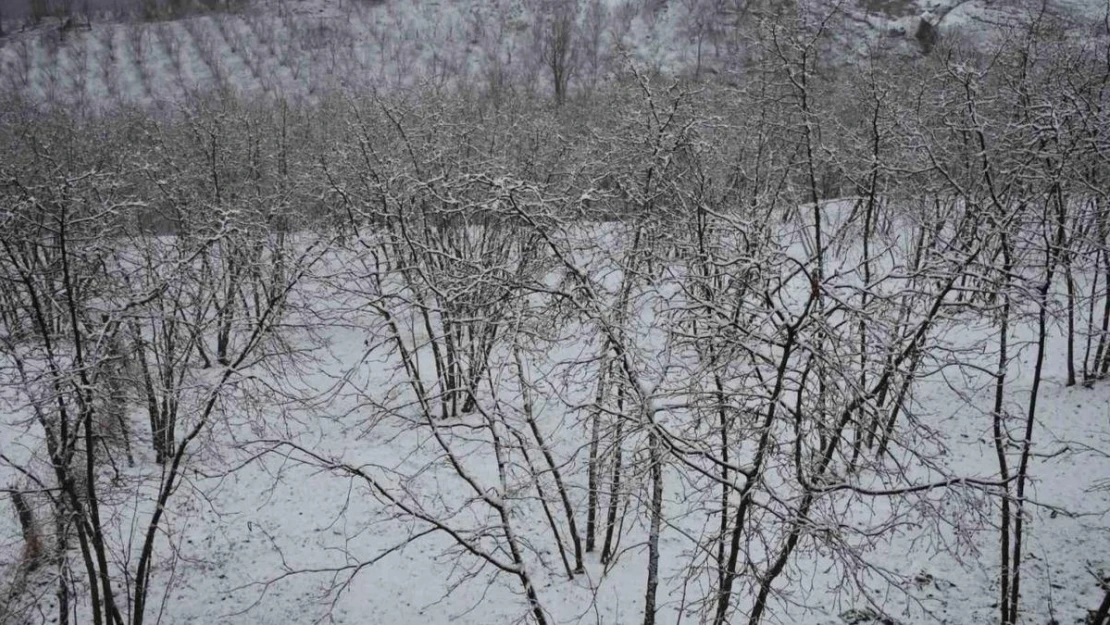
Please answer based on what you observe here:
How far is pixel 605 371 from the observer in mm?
6133

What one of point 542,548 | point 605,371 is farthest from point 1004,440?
point 542,548

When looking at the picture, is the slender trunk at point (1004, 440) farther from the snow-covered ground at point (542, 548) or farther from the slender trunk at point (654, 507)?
the slender trunk at point (654, 507)

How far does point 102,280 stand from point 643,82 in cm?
655

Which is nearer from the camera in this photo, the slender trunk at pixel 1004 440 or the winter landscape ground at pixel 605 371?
the winter landscape ground at pixel 605 371

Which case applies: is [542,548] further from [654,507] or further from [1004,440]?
[1004,440]

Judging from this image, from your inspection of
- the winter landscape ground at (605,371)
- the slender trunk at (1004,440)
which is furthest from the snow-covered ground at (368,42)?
the slender trunk at (1004,440)

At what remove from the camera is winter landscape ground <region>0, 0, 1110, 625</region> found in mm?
4918

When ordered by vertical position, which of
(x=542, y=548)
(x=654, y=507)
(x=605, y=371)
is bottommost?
(x=542, y=548)

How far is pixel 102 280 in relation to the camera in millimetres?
6539

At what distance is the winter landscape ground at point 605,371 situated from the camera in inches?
194

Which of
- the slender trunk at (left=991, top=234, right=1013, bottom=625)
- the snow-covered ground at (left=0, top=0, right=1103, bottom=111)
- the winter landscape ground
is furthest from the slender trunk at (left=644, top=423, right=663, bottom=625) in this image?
the snow-covered ground at (left=0, top=0, right=1103, bottom=111)

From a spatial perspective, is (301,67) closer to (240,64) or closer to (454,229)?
(240,64)

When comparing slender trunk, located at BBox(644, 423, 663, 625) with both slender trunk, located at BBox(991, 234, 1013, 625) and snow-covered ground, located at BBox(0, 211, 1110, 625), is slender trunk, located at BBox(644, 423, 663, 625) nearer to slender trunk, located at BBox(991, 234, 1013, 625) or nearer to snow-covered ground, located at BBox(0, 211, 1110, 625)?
snow-covered ground, located at BBox(0, 211, 1110, 625)

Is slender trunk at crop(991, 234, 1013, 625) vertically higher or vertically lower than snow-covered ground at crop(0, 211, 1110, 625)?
higher
